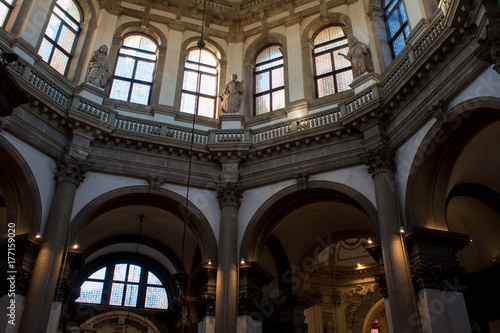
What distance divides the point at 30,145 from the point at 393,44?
39.5 ft

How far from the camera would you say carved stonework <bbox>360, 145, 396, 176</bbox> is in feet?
39.0

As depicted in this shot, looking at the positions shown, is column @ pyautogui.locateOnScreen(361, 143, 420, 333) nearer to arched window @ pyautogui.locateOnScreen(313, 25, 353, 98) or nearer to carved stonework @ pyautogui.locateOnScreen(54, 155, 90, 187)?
arched window @ pyautogui.locateOnScreen(313, 25, 353, 98)

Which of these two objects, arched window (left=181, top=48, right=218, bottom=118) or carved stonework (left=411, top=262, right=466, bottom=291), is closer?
carved stonework (left=411, top=262, right=466, bottom=291)

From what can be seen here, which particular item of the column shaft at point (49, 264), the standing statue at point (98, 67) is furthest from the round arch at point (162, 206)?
the standing statue at point (98, 67)

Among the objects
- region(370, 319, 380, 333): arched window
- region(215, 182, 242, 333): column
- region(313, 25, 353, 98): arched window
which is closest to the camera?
region(215, 182, 242, 333): column

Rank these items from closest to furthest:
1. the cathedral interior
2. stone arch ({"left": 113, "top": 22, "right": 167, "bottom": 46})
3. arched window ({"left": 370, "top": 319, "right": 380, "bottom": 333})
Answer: the cathedral interior → stone arch ({"left": 113, "top": 22, "right": 167, "bottom": 46}) → arched window ({"left": 370, "top": 319, "right": 380, "bottom": 333})

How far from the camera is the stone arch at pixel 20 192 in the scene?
460 inches

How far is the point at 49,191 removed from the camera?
1239cm

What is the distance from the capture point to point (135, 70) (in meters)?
17.2

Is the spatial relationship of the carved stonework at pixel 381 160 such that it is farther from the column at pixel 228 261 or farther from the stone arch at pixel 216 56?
the stone arch at pixel 216 56

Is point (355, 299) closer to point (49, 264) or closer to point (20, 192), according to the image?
point (49, 264)

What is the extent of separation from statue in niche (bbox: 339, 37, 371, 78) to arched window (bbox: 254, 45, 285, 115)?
3289mm

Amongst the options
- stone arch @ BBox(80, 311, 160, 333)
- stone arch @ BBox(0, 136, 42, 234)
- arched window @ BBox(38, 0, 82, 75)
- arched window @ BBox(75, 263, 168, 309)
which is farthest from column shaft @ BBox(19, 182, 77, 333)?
arched window @ BBox(75, 263, 168, 309)

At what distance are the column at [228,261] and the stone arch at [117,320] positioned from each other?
17.9ft
